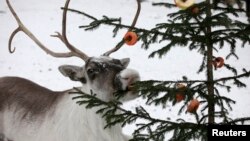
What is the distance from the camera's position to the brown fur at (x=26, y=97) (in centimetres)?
435

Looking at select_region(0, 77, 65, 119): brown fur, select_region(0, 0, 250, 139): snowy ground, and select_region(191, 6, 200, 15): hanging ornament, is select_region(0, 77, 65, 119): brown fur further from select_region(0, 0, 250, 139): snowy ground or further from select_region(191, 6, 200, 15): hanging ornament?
select_region(191, 6, 200, 15): hanging ornament

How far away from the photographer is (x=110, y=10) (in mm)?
16938

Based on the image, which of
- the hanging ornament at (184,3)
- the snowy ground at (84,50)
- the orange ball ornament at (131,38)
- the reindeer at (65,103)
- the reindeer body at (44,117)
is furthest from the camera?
the snowy ground at (84,50)

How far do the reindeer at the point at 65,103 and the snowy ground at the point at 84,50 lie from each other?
83.6 inches

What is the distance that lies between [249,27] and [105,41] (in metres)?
10.7

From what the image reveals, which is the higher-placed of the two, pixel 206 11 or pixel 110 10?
pixel 110 10

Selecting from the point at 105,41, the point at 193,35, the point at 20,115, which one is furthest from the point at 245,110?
the point at 105,41

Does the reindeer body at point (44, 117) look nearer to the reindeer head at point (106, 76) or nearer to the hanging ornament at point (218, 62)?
the reindeer head at point (106, 76)

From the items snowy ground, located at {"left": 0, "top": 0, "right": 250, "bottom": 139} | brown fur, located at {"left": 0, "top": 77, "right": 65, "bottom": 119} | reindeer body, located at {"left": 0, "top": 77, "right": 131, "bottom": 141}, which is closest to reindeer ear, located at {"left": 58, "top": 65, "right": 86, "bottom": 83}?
reindeer body, located at {"left": 0, "top": 77, "right": 131, "bottom": 141}

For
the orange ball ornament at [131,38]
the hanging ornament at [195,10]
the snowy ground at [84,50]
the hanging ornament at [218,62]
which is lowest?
the hanging ornament at [218,62]

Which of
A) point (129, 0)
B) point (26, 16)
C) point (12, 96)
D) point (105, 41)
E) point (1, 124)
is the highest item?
point (129, 0)

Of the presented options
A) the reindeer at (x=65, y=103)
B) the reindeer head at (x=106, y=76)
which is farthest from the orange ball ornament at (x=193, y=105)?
the reindeer head at (x=106, y=76)

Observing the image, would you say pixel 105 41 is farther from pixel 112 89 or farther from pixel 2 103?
pixel 112 89

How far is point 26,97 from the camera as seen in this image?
15.1 feet
